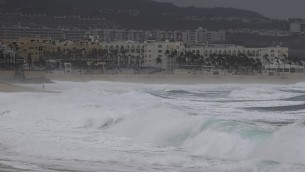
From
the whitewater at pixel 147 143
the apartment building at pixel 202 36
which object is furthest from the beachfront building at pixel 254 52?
the whitewater at pixel 147 143

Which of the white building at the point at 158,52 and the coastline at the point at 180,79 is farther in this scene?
the white building at the point at 158,52

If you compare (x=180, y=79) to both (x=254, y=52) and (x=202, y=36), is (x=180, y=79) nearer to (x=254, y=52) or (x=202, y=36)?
(x=254, y=52)

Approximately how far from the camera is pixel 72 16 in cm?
15662

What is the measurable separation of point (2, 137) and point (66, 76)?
5691 centimetres

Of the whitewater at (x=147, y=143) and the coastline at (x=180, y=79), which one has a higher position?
the whitewater at (x=147, y=143)

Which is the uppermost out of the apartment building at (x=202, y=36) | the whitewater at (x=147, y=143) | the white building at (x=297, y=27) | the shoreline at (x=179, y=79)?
the white building at (x=297, y=27)

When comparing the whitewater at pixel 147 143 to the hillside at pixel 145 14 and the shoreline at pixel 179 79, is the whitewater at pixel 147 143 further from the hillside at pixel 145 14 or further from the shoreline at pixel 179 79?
the hillside at pixel 145 14

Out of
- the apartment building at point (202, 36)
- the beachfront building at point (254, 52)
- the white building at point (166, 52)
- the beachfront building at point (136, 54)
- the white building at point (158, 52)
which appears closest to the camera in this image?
the beachfront building at point (136, 54)

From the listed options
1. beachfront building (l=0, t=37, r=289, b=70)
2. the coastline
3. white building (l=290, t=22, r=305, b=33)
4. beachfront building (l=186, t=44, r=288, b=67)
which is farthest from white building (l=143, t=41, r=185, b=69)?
white building (l=290, t=22, r=305, b=33)

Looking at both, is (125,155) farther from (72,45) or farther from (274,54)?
(274,54)

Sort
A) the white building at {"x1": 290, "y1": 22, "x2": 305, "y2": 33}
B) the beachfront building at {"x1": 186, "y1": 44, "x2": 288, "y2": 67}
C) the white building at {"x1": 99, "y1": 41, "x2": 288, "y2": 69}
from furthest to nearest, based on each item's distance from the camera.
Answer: the white building at {"x1": 290, "y1": 22, "x2": 305, "y2": 33}, the beachfront building at {"x1": 186, "y1": 44, "x2": 288, "y2": 67}, the white building at {"x1": 99, "y1": 41, "x2": 288, "y2": 69}

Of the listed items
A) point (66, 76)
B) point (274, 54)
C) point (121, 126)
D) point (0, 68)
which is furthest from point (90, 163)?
point (274, 54)

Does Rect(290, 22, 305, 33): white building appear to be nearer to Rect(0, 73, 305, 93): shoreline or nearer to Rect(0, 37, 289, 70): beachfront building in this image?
Rect(0, 37, 289, 70): beachfront building

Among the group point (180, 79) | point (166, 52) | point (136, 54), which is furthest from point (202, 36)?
point (180, 79)
